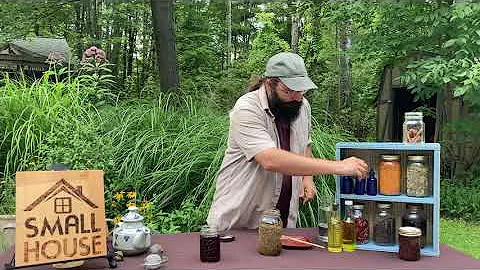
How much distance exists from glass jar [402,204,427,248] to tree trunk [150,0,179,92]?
5096 millimetres

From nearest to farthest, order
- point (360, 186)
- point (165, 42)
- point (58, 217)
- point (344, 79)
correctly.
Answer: point (58, 217) < point (360, 186) < point (165, 42) < point (344, 79)

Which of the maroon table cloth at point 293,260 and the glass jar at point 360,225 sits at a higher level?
the glass jar at point 360,225

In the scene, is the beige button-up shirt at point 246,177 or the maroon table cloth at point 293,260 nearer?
the maroon table cloth at point 293,260

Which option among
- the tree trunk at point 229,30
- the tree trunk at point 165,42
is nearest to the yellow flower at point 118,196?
the tree trunk at point 165,42

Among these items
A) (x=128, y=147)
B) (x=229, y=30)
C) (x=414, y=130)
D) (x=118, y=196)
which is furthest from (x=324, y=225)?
(x=229, y=30)

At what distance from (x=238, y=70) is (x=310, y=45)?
76.7 inches

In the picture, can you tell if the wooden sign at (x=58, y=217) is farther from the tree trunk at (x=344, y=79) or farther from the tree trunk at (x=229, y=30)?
the tree trunk at (x=229, y=30)

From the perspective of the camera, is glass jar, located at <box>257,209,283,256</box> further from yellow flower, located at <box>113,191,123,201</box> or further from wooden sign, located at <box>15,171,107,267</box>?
yellow flower, located at <box>113,191,123,201</box>

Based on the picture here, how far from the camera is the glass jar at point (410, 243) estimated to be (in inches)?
73.4

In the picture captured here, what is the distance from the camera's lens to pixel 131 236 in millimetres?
1877

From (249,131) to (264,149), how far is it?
0.12 meters

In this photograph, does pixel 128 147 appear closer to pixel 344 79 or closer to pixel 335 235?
pixel 335 235

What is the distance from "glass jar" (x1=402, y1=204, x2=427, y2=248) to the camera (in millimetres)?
1972

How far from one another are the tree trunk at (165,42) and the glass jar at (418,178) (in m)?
5.09
